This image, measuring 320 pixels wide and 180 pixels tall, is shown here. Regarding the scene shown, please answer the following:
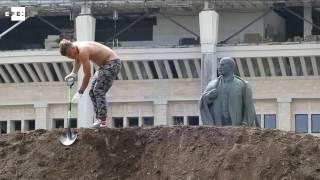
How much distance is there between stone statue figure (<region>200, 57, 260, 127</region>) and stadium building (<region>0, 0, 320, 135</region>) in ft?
164

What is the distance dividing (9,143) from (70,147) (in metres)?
1.39

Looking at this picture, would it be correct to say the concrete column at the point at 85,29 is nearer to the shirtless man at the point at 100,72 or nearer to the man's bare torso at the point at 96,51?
the shirtless man at the point at 100,72

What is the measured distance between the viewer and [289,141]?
1584 cm

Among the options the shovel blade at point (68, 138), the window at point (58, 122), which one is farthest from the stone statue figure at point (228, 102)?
the window at point (58, 122)

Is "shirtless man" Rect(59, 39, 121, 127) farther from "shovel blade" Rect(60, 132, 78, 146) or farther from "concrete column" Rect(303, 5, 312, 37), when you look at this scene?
"concrete column" Rect(303, 5, 312, 37)

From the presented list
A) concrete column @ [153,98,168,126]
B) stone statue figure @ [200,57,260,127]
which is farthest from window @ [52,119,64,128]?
stone statue figure @ [200,57,260,127]

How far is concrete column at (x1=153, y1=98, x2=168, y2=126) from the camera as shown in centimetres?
7385

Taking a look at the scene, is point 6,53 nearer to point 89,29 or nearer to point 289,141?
point 89,29

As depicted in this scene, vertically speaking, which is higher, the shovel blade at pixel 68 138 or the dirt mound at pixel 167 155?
the shovel blade at pixel 68 138

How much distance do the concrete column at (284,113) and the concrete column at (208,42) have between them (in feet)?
19.8

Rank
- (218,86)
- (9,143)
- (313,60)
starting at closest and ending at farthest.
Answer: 1. (9,143)
2. (218,86)
3. (313,60)

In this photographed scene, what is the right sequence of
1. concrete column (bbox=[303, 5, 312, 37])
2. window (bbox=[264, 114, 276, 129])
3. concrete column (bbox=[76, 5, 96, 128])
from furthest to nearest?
concrete column (bbox=[303, 5, 312, 37]) < concrete column (bbox=[76, 5, 96, 128]) < window (bbox=[264, 114, 276, 129])

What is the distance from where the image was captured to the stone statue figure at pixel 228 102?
20062mm

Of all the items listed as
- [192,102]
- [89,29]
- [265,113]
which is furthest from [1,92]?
[265,113]
